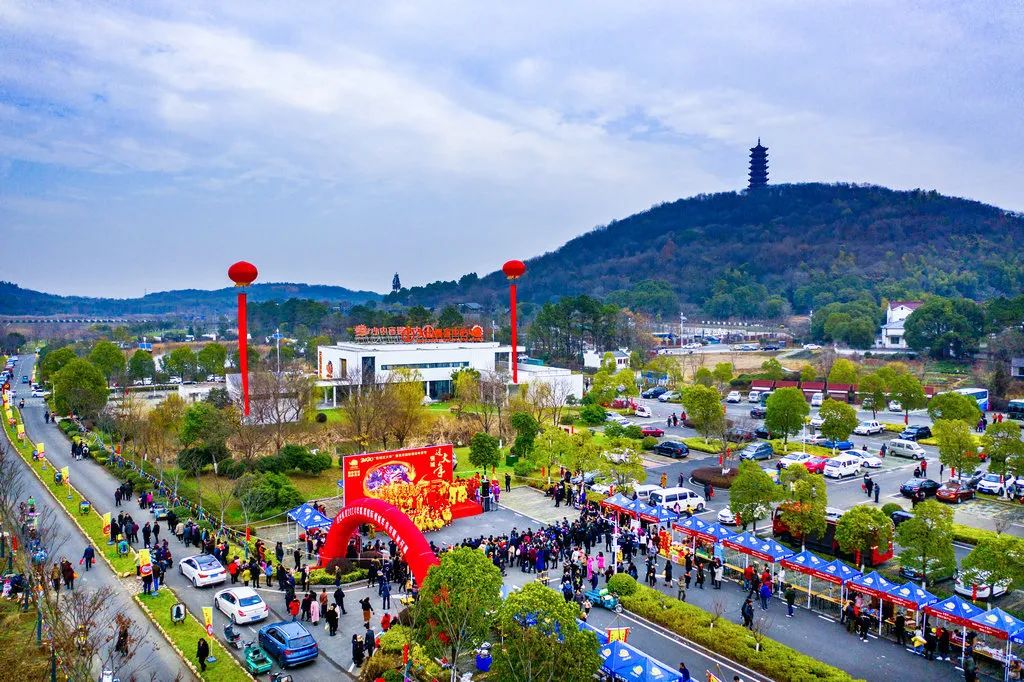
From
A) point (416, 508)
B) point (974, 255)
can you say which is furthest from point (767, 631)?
point (974, 255)

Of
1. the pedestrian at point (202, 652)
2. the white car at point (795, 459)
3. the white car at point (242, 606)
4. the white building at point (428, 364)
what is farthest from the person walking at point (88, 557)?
the white building at point (428, 364)

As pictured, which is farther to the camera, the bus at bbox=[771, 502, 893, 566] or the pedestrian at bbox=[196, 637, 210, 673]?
the bus at bbox=[771, 502, 893, 566]

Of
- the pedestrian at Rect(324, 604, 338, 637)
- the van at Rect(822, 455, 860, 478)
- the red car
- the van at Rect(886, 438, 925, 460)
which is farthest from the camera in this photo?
the van at Rect(886, 438, 925, 460)

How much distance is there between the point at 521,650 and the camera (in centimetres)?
1140

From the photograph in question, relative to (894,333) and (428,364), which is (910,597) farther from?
(894,333)

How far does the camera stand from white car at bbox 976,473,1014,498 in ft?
91.9

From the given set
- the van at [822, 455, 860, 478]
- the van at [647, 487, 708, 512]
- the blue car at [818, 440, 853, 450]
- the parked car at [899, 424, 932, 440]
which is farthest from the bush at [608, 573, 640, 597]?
the parked car at [899, 424, 932, 440]

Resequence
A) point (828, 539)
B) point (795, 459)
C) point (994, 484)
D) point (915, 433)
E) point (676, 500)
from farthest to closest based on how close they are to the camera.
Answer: point (915, 433) < point (795, 459) < point (994, 484) < point (676, 500) < point (828, 539)

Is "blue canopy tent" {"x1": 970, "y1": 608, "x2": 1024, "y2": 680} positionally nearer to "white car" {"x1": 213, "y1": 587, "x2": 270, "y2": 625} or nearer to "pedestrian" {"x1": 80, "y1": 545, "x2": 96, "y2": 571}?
"white car" {"x1": 213, "y1": 587, "x2": 270, "y2": 625}

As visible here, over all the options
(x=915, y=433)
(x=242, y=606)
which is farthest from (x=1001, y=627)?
(x=915, y=433)

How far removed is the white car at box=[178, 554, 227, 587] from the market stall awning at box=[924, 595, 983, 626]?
16.4 meters

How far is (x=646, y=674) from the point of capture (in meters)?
12.8

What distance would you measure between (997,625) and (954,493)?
47.6ft

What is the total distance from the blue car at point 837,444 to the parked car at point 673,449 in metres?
6.92
